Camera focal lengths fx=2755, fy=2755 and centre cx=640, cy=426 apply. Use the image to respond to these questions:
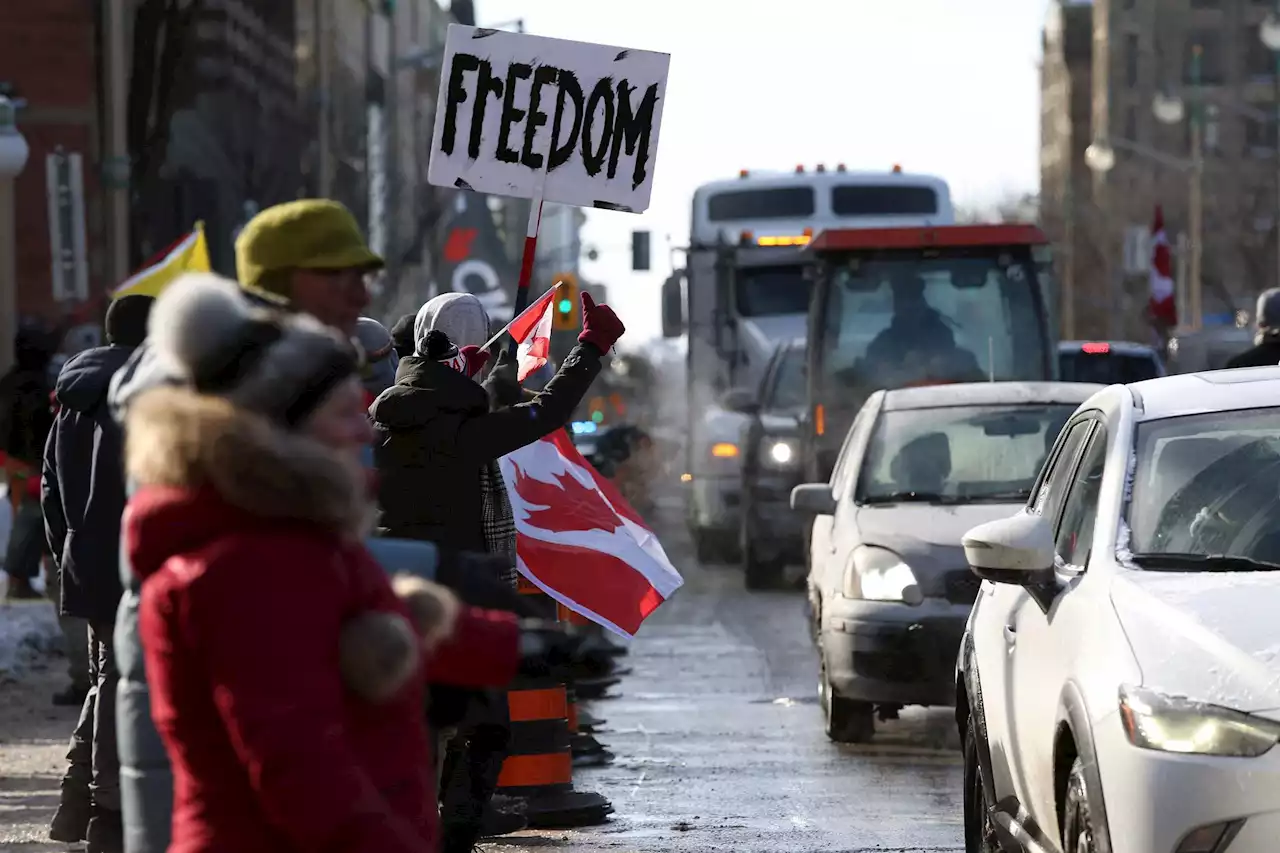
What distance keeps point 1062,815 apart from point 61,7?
37.9 meters

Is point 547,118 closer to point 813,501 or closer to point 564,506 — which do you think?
point 564,506

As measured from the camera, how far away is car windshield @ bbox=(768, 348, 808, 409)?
77.8ft

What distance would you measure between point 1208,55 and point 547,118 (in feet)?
405

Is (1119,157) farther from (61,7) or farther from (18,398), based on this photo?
(18,398)

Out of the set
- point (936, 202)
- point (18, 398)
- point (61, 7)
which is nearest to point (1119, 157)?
point (61, 7)

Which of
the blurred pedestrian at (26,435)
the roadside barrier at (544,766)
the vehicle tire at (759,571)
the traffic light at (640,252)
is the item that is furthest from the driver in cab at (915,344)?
the traffic light at (640,252)

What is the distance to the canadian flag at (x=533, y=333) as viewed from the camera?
391 inches

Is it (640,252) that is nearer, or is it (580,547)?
(580,547)

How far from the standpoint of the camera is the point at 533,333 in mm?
10117

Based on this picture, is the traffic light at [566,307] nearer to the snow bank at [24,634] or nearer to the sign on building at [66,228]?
the sign on building at [66,228]

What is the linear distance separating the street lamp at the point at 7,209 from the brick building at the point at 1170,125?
279 ft

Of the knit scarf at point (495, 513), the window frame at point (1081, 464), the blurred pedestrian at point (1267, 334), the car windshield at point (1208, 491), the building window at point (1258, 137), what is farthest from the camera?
the building window at point (1258, 137)

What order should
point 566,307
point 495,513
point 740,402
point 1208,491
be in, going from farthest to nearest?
point 566,307
point 740,402
point 495,513
point 1208,491

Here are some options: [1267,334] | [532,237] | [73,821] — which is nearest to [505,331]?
[532,237]
